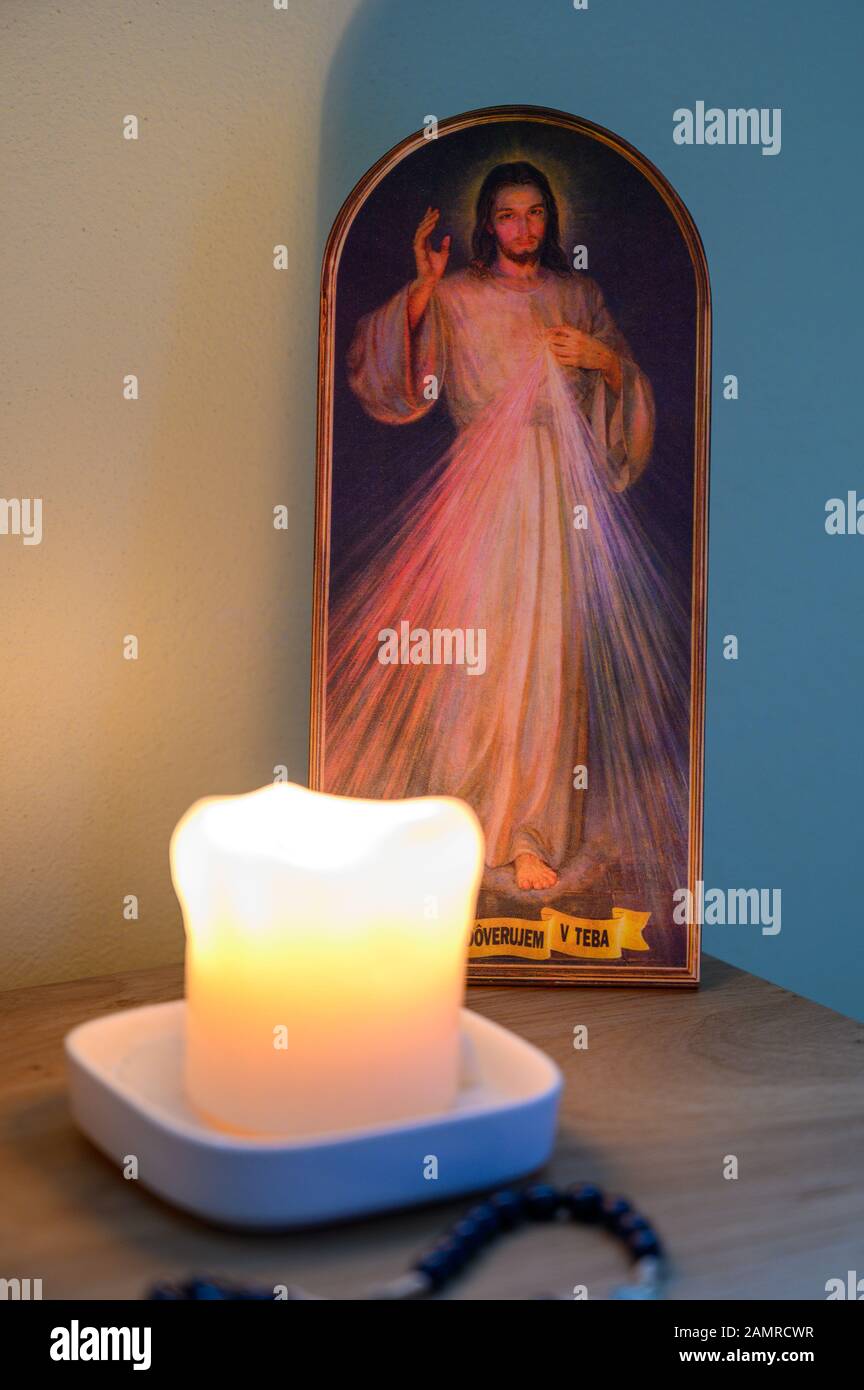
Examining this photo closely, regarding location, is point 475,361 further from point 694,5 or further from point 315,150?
point 694,5

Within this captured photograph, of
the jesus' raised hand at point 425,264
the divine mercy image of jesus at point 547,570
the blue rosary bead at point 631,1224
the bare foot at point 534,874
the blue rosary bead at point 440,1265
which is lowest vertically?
the blue rosary bead at point 440,1265

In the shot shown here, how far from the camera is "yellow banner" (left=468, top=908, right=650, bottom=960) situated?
2.59 feet

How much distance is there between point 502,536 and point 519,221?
19 centimetres

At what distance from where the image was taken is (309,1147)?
50cm

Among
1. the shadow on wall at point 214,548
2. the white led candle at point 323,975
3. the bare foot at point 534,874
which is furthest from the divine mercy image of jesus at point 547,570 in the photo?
the white led candle at point 323,975

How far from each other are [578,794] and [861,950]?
0.42 meters

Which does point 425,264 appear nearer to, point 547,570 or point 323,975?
point 547,570

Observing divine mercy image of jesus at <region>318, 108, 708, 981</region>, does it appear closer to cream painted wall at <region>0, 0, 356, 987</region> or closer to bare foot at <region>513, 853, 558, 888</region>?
bare foot at <region>513, 853, 558, 888</region>

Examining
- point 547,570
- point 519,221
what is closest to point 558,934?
point 547,570

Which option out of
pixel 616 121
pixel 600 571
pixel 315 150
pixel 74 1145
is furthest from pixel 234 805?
pixel 616 121

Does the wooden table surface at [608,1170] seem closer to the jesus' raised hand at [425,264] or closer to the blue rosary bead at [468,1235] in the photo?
the blue rosary bead at [468,1235]

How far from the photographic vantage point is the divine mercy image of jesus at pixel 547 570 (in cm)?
78

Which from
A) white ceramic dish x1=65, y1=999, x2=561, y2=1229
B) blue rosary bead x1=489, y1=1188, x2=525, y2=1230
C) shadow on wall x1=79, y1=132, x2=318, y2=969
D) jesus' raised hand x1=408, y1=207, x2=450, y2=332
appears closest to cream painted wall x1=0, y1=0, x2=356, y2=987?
shadow on wall x1=79, y1=132, x2=318, y2=969

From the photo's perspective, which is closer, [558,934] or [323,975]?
[323,975]
